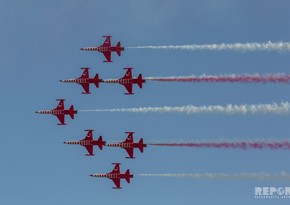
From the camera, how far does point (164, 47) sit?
178500 mm

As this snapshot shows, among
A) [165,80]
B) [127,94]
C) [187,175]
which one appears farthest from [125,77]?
[187,175]

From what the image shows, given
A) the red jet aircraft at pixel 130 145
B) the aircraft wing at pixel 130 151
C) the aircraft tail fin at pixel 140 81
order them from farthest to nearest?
the aircraft wing at pixel 130 151 < the aircraft tail fin at pixel 140 81 < the red jet aircraft at pixel 130 145

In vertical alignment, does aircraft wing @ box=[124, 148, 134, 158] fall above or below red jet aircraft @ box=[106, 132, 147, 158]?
below

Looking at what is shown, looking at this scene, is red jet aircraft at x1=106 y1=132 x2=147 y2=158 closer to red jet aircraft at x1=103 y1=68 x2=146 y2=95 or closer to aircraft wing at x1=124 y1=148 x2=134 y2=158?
aircraft wing at x1=124 y1=148 x2=134 y2=158

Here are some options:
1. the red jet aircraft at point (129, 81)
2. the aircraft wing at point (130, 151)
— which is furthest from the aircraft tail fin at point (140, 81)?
the aircraft wing at point (130, 151)

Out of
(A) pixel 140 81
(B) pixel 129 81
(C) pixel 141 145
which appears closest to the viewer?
(C) pixel 141 145

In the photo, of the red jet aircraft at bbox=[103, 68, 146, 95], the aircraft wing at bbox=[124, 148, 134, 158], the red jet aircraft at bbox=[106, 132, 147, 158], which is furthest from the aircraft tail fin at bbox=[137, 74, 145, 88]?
the aircraft wing at bbox=[124, 148, 134, 158]

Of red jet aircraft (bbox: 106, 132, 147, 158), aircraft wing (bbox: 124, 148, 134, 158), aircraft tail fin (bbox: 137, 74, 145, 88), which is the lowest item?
aircraft wing (bbox: 124, 148, 134, 158)

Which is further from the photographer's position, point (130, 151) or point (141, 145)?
point (130, 151)

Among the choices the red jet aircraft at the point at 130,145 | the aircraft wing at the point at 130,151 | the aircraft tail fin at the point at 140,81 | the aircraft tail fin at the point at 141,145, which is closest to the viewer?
the aircraft tail fin at the point at 141,145

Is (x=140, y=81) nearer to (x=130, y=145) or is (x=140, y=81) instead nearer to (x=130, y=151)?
(x=130, y=145)

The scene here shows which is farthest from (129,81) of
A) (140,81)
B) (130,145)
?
(130,145)

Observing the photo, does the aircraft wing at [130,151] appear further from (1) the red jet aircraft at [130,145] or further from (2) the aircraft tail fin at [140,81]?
(2) the aircraft tail fin at [140,81]

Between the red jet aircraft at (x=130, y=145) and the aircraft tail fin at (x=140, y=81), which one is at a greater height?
the aircraft tail fin at (x=140, y=81)
